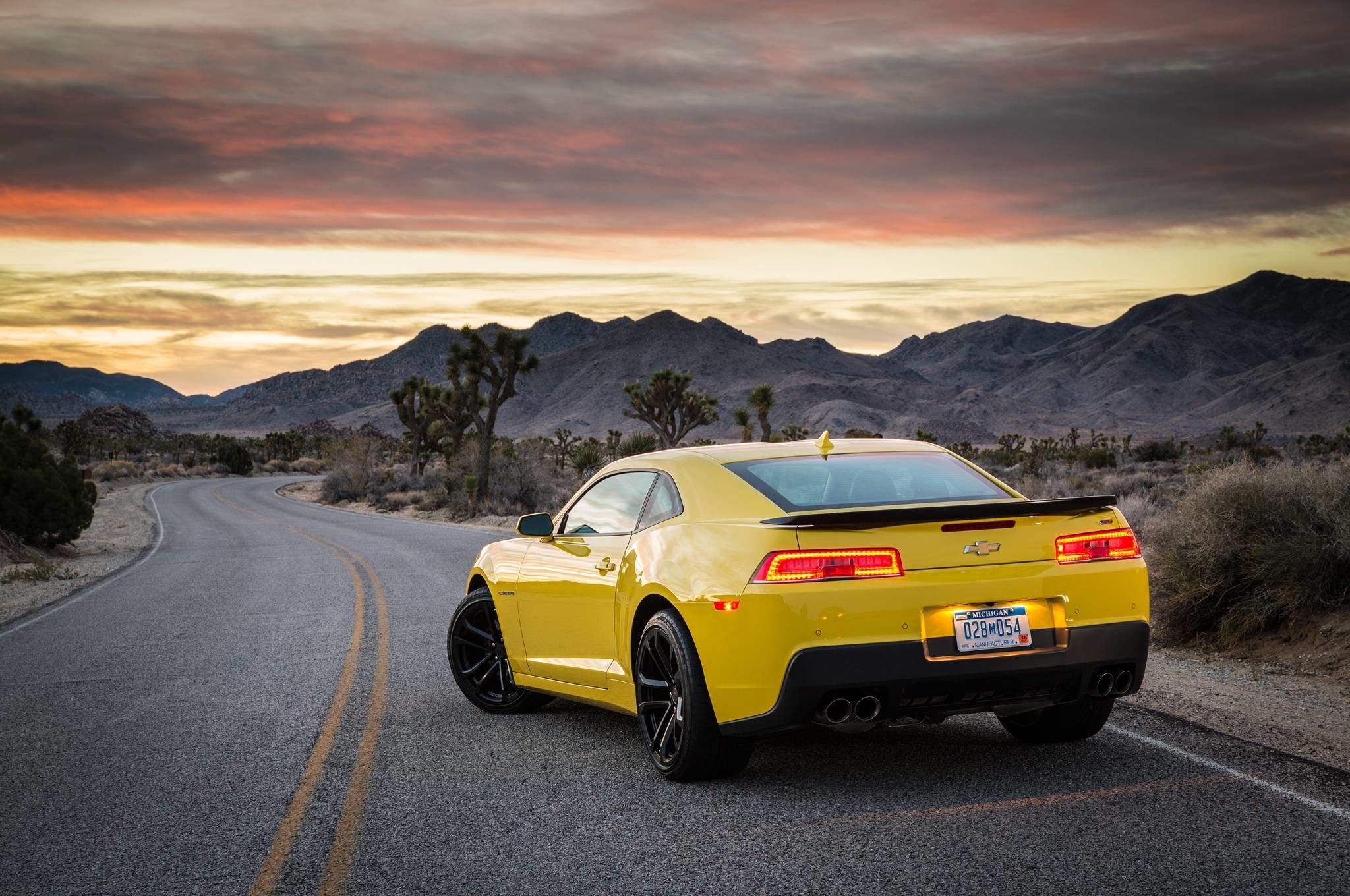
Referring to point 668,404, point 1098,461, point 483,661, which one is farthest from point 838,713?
point 1098,461

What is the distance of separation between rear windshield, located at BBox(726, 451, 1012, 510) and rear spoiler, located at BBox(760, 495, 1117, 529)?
455mm

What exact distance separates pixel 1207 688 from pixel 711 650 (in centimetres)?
433

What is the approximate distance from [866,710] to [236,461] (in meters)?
99.4

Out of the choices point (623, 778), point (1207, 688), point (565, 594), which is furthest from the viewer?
point (1207, 688)

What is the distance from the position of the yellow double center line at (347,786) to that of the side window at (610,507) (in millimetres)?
1680

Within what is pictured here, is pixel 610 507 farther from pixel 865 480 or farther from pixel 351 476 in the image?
pixel 351 476

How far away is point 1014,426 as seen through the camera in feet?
526

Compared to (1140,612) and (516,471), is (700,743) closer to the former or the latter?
(1140,612)

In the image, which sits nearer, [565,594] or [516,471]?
[565,594]

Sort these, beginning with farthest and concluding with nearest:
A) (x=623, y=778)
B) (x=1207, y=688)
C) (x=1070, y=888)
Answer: (x=1207, y=688) < (x=623, y=778) < (x=1070, y=888)

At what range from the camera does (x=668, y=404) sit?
52469 millimetres

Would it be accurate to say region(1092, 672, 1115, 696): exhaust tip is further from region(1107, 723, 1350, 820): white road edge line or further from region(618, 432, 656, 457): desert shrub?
region(618, 432, 656, 457): desert shrub

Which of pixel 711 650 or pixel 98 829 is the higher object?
pixel 711 650

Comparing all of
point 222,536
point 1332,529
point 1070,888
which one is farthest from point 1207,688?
point 222,536
